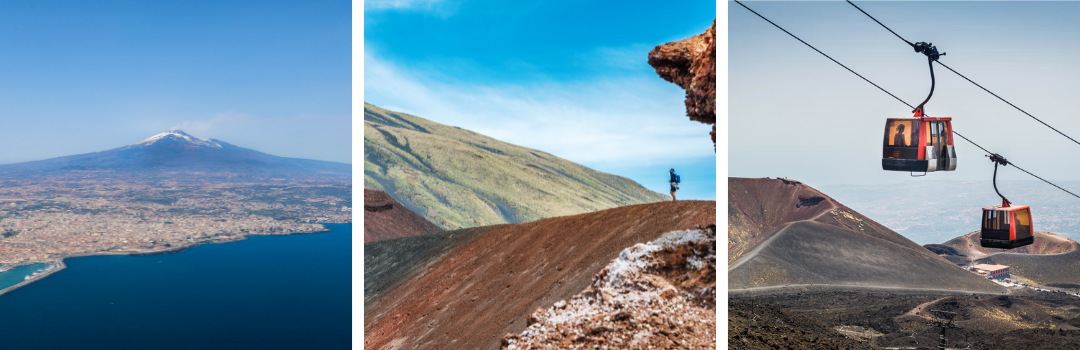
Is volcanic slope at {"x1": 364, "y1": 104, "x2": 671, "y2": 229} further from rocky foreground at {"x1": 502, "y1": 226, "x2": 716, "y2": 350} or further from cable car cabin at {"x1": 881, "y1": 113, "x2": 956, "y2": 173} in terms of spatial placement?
cable car cabin at {"x1": 881, "y1": 113, "x2": 956, "y2": 173}

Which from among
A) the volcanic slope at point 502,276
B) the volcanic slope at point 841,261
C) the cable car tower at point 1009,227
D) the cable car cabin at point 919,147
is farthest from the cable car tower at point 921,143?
the volcanic slope at point 841,261

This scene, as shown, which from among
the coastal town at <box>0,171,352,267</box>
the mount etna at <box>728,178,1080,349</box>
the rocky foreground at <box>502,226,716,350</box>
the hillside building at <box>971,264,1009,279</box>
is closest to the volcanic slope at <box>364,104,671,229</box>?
the coastal town at <box>0,171,352,267</box>

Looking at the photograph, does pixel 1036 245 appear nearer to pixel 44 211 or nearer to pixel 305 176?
pixel 305 176

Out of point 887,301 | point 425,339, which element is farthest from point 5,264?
point 887,301

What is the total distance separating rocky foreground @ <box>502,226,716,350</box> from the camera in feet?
15.6

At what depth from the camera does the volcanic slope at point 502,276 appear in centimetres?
677

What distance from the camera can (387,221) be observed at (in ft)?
105

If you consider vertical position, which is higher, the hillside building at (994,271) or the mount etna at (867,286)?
the mount etna at (867,286)

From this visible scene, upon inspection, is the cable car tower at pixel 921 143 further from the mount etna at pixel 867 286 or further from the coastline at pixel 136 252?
the coastline at pixel 136 252

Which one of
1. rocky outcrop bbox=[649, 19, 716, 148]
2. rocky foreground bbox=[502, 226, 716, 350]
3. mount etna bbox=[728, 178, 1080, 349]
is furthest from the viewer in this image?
mount etna bbox=[728, 178, 1080, 349]

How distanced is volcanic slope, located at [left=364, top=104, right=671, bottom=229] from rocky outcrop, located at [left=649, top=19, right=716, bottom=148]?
112 ft

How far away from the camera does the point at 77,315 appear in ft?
93.7

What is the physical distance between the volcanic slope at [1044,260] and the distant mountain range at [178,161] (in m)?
45.9

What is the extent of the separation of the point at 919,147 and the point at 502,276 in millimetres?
6280
